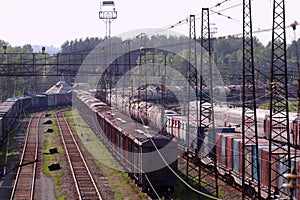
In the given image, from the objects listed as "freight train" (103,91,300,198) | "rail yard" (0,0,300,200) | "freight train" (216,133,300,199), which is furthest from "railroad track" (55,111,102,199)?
"freight train" (216,133,300,199)

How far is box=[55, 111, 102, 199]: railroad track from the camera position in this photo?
69.5ft

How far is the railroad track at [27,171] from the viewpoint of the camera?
2097cm

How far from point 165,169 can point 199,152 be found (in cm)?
600

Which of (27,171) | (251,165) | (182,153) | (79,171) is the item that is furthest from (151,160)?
(182,153)

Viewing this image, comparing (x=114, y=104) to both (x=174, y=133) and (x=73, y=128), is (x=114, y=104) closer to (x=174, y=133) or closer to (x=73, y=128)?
(x=73, y=128)

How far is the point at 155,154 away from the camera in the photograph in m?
20.0

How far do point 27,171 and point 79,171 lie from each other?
2.82m

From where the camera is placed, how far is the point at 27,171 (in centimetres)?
2639

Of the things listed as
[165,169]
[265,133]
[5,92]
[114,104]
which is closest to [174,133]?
[265,133]

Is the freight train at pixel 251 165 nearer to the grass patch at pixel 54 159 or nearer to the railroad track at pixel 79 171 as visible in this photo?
the railroad track at pixel 79 171

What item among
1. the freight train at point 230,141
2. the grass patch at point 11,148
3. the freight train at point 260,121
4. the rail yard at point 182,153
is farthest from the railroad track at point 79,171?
the freight train at point 260,121

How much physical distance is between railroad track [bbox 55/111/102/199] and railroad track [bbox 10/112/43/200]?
2.00 metres

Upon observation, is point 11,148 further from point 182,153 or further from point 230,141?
point 230,141

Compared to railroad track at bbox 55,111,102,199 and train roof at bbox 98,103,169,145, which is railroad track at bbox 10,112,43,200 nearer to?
railroad track at bbox 55,111,102,199
